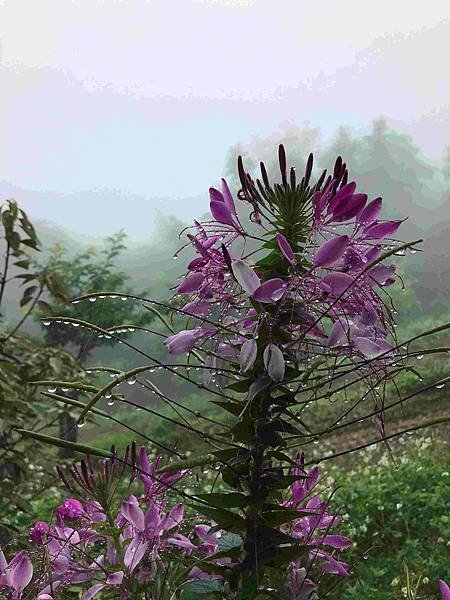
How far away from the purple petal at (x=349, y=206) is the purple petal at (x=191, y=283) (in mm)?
156

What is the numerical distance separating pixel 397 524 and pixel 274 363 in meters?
2.77

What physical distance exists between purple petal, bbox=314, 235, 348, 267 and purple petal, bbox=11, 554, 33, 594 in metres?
0.46

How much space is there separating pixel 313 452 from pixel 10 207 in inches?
157

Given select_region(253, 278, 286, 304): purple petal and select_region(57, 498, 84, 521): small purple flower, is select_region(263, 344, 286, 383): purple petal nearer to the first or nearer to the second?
select_region(253, 278, 286, 304): purple petal

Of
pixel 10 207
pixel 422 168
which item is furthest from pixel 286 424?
pixel 422 168

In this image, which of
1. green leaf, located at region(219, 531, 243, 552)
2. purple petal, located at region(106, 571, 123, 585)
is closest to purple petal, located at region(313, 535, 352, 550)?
green leaf, located at region(219, 531, 243, 552)

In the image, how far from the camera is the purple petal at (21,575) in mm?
695

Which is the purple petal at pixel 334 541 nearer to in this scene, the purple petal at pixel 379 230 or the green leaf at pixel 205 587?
the green leaf at pixel 205 587

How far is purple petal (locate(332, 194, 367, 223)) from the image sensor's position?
0.65m

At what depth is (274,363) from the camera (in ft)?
1.91

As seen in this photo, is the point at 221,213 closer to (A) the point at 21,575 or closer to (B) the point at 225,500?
(B) the point at 225,500

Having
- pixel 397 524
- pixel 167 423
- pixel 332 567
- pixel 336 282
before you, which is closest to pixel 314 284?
pixel 336 282

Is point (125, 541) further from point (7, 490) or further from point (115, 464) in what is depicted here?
point (7, 490)

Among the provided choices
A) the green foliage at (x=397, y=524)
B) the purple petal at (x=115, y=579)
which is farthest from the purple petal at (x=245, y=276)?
the green foliage at (x=397, y=524)
